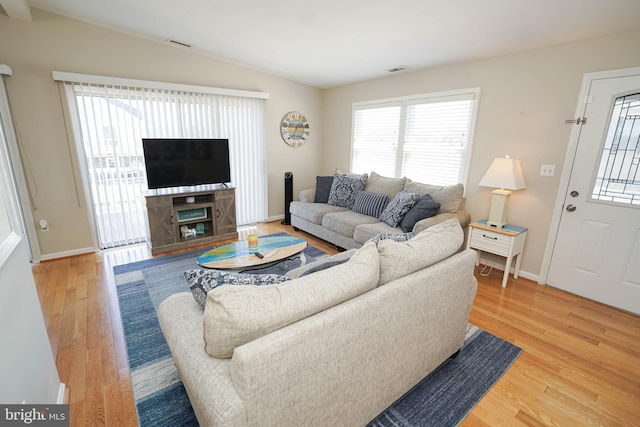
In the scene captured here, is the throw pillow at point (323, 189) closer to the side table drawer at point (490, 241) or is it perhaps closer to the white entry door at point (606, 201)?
the side table drawer at point (490, 241)

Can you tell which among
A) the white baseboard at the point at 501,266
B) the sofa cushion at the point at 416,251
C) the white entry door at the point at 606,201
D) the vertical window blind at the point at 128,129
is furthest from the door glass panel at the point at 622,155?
the vertical window blind at the point at 128,129

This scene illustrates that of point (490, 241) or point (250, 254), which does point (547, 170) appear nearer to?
point (490, 241)

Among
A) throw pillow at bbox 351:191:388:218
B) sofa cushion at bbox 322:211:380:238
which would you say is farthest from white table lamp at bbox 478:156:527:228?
sofa cushion at bbox 322:211:380:238

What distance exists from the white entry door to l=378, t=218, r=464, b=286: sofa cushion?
6.16 ft

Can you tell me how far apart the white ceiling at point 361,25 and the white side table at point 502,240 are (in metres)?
1.85

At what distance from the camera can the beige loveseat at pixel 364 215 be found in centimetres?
341

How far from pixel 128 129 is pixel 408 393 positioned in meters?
4.21

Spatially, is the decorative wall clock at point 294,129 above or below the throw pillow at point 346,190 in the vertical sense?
above

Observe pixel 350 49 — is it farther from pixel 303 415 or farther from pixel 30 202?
pixel 30 202

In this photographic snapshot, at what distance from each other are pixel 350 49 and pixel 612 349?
148 inches

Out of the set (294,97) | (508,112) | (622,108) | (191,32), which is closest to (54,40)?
(191,32)

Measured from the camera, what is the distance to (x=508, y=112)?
3184 mm

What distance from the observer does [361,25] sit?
2.82m

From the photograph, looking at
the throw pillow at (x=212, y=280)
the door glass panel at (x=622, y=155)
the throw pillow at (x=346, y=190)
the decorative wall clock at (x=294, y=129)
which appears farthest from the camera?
the decorative wall clock at (x=294, y=129)
